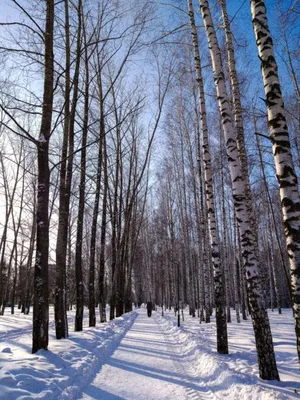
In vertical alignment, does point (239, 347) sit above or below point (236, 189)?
below

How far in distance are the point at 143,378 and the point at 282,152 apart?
185 inches

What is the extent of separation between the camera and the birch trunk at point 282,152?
12.5 ft

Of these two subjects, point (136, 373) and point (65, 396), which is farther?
point (136, 373)

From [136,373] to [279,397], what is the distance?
10.1 ft

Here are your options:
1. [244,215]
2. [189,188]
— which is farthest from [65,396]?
[189,188]

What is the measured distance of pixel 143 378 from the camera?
548cm

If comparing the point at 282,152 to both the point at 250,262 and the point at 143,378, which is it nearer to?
the point at 250,262

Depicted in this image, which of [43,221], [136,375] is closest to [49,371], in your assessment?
[136,375]

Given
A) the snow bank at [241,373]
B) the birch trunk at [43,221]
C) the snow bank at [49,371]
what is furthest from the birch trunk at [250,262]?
the birch trunk at [43,221]

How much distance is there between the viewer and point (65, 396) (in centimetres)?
417

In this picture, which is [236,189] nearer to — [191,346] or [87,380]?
[87,380]

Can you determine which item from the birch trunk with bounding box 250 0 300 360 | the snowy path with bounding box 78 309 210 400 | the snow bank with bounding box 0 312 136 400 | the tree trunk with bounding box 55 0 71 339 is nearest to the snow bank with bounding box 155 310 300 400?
the snowy path with bounding box 78 309 210 400

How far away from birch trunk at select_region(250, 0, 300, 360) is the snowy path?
228cm

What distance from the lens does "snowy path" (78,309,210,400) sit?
4555mm
